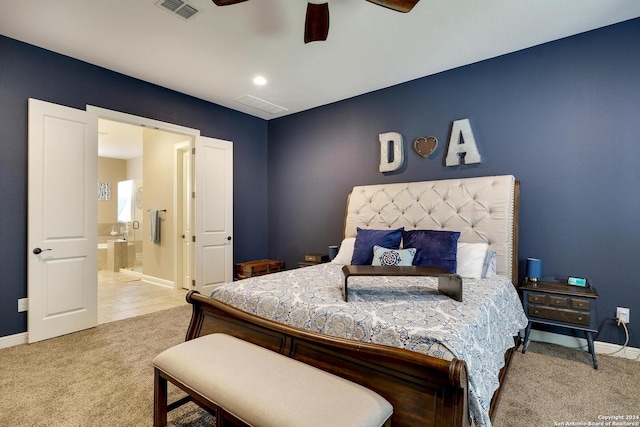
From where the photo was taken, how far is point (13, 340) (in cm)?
290

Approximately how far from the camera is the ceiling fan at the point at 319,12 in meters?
2.02

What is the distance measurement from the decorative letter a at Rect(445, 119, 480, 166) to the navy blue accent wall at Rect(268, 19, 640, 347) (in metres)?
0.09

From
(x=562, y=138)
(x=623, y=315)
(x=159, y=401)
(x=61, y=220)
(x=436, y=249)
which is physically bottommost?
(x=159, y=401)

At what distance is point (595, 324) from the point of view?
275 centimetres

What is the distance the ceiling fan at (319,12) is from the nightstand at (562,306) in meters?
2.49

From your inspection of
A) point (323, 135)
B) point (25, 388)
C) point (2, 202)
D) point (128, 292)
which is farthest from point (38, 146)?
point (323, 135)

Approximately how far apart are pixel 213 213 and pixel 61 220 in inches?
68.7

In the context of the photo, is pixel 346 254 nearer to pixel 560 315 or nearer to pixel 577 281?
pixel 560 315

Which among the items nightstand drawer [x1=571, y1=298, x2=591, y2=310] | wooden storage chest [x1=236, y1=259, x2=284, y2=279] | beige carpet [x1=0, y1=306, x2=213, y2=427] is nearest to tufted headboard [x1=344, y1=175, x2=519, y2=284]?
nightstand drawer [x1=571, y1=298, x2=591, y2=310]

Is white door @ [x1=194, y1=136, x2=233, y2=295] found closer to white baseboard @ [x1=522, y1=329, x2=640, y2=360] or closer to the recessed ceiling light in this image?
the recessed ceiling light

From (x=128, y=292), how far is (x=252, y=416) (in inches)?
190

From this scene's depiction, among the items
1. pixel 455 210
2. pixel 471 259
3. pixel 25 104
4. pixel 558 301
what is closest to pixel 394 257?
→ pixel 471 259

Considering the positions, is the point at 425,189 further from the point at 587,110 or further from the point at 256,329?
the point at 256,329

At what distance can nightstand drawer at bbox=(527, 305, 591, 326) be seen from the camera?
2.50 m
